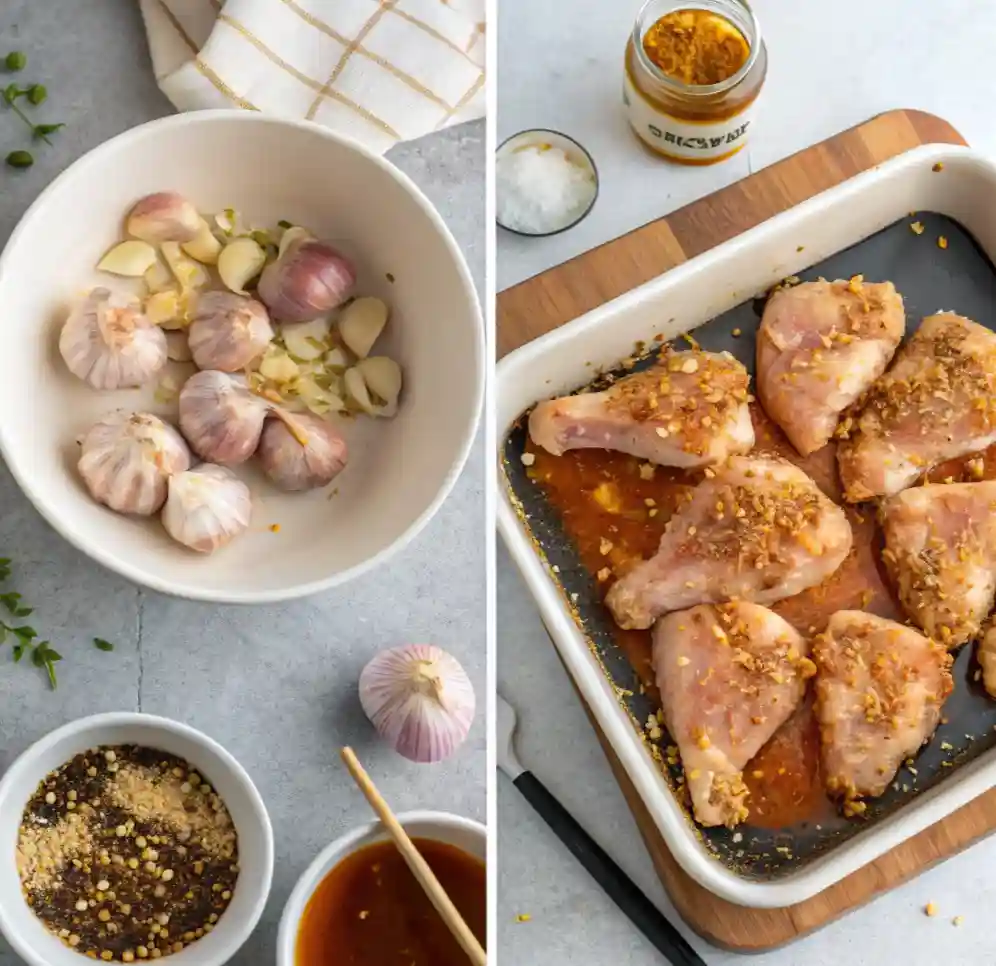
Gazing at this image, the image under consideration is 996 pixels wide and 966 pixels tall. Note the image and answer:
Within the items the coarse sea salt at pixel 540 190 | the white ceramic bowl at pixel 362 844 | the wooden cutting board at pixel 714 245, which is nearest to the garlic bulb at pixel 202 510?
the white ceramic bowl at pixel 362 844

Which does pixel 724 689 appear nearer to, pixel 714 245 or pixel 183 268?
pixel 714 245

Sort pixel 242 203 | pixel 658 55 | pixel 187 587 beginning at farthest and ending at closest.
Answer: pixel 658 55 < pixel 242 203 < pixel 187 587

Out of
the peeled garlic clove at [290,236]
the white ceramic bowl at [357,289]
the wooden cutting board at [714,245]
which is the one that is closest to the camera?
the white ceramic bowl at [357,289]

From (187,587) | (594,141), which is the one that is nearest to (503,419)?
(594,141)

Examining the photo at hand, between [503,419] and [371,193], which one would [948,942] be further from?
[371,193]

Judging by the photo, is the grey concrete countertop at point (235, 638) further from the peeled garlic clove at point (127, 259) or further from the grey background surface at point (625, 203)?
the grey background surface at point (625, 203)

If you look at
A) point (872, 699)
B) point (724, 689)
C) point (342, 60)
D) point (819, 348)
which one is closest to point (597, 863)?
point (724, 689)

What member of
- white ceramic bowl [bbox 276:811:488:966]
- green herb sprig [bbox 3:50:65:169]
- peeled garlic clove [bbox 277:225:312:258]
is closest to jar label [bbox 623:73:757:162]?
peeled garlic clove [bbox 277:225:312:258]
